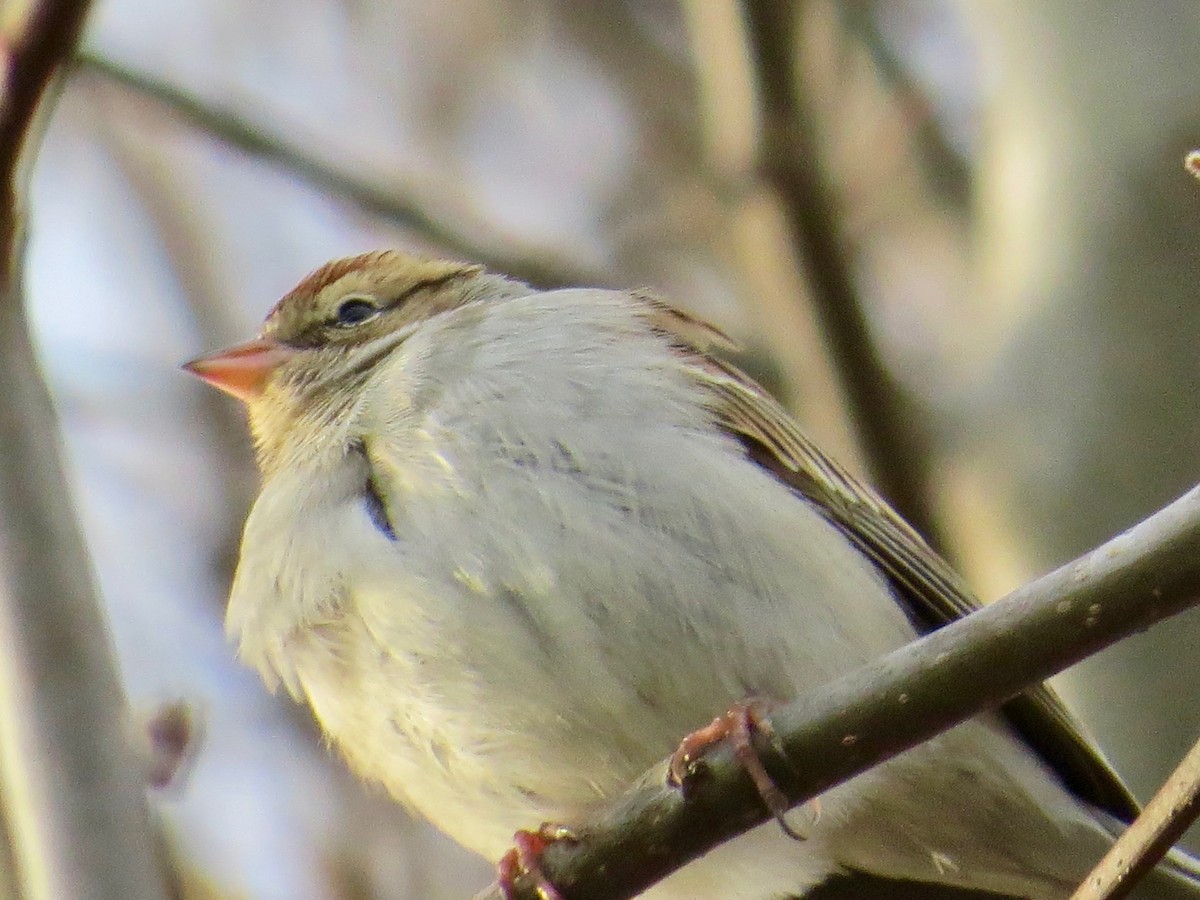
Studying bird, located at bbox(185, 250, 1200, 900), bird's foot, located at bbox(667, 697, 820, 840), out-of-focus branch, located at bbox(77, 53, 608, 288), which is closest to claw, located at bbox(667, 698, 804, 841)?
bird's foot, located at bbox(667, 697, 820, 840)

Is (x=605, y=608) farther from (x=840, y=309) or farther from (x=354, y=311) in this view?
(x=354, y=311)

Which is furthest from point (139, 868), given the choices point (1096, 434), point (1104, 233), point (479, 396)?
point (1104, 233)

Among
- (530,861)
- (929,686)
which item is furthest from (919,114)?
(929,686)

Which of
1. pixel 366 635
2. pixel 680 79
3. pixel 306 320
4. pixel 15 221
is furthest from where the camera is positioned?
pixel 680 79

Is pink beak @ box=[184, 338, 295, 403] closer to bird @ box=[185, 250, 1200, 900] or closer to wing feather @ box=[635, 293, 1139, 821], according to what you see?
bird @ box=[185, 250, 1200, 900]

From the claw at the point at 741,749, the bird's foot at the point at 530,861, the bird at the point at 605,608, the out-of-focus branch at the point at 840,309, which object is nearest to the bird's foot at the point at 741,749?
the claw at the point at 741,749

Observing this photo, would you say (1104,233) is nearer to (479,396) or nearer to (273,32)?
(479,396)

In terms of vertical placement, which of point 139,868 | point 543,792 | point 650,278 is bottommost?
point 543,792
